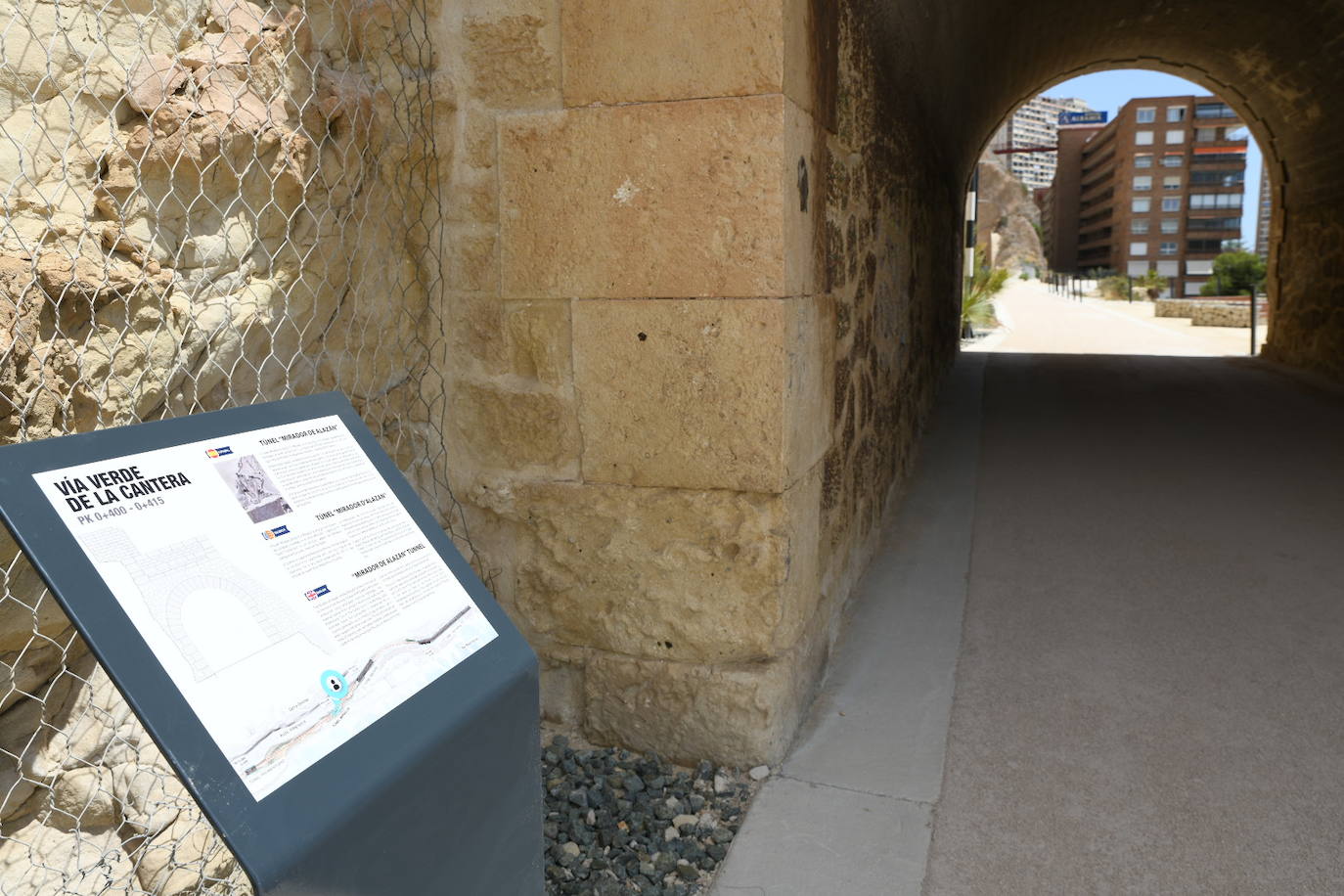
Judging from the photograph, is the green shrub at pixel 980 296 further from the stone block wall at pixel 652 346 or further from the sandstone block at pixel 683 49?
the sandstone block at pixel 683 49

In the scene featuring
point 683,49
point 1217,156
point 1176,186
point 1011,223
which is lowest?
point 683,49

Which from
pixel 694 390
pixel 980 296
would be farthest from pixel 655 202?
pixel 980 296

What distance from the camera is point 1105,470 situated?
4516mm

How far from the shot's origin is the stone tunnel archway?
2107mm

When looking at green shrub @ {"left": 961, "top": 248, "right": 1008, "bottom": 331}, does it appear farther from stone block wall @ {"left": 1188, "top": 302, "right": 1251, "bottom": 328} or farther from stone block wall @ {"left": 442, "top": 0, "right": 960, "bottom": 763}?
stone block wall @ {"left": 442, "top": 0, "right": 960, "bottom": 763}

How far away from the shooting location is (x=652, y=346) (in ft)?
7.26

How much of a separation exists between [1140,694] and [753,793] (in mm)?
1165

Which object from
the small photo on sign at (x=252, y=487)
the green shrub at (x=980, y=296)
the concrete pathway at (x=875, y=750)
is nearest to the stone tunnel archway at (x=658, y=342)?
the concrete pathway at (x=875, y=750)

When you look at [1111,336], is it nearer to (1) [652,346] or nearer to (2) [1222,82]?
(2) [1222,82]

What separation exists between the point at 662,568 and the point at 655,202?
33.7 inches

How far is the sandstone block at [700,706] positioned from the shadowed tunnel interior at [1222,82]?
2606 millimetres

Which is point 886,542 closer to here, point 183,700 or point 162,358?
point 162,358

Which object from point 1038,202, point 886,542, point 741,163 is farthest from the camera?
point 1038,202

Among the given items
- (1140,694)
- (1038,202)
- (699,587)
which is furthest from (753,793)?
(1038,202)
